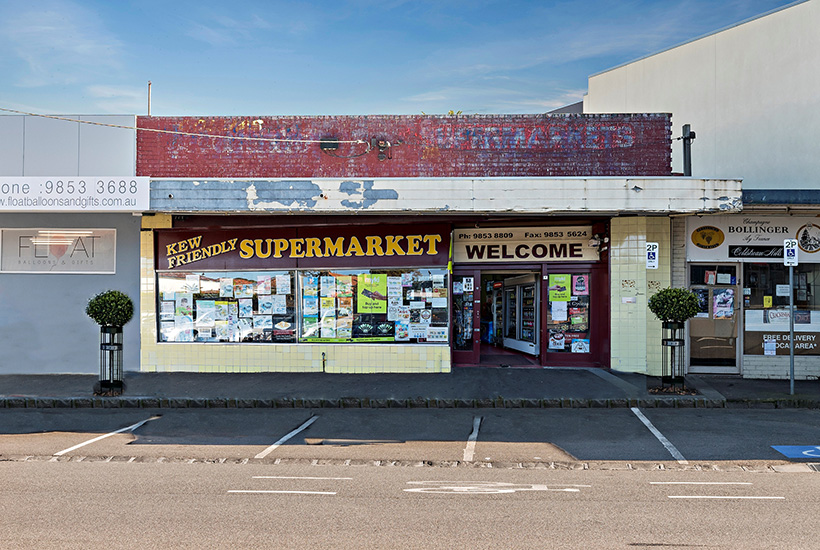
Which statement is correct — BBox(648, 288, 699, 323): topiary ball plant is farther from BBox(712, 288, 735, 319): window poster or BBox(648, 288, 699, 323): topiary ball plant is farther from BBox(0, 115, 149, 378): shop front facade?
BBox(0, 115, 149, 378): shop front facade

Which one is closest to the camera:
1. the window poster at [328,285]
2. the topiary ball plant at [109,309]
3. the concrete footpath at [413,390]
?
the concrete footpath at [413,390]

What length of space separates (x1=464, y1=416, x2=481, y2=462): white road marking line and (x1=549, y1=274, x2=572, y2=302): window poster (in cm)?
480

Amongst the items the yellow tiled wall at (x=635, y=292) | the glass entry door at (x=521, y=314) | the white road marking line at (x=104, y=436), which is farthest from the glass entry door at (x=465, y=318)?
the white road marking line at (x=104, y=436)

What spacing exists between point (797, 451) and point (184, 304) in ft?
39.0

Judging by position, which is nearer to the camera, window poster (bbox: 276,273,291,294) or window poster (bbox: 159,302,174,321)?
window poster (bbox: 276,273,291,294)

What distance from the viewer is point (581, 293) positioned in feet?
49.1

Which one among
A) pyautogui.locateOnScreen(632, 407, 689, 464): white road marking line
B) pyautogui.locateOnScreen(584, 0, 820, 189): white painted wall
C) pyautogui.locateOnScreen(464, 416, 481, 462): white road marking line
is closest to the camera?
pyautogui.locateOnScreen(632, 407, 689, 464): white road marking line

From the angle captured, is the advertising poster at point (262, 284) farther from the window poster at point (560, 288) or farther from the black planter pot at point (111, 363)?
the window poster at point (560, 288)

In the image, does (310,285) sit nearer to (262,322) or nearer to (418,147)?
(262,322)

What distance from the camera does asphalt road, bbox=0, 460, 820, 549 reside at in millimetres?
5344

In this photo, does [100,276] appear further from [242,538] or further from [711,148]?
[711,148]

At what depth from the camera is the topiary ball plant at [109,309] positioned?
41.7 feet

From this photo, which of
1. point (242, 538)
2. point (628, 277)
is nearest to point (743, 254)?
point (628, 277)

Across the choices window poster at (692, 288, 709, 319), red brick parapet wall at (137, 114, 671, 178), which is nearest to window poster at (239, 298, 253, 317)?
red brick parapet wall at (137, 114, 671, 178)
